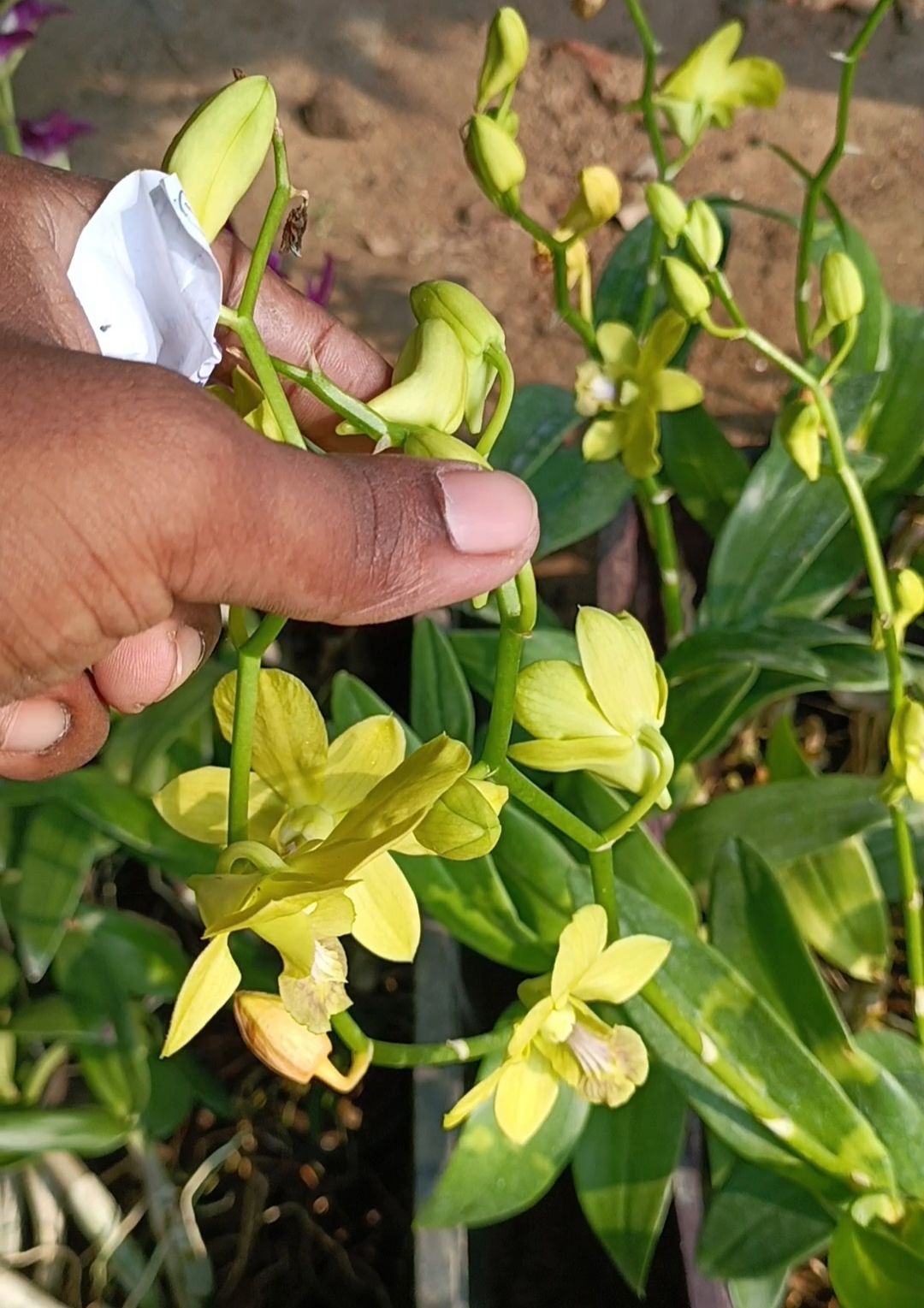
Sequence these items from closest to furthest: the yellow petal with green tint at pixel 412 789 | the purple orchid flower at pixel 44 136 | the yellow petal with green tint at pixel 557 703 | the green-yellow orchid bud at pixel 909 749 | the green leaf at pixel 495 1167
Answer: the yellow petal with green tint at pixel 412 789, the yellow petal with green tint at pixel 557 703, the green-yellow orchid bud at pixel 909 749, the green leaf at pixel 495 1167, the purple orchid flower at pixel 44 136

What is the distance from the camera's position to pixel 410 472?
415mm

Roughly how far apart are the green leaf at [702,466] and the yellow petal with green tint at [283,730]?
0.60 metres

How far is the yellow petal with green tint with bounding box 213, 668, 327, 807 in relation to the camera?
473 millimetres

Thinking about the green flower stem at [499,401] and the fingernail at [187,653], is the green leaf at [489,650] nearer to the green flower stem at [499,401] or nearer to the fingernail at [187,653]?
the fingernail at [187,653]

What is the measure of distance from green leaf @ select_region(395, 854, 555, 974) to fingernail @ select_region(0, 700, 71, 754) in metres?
0.24

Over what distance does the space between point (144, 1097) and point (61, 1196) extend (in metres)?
0.15

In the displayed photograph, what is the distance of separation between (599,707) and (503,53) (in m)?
0.40

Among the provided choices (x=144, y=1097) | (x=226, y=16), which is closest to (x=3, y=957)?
(x=144, y=1097)

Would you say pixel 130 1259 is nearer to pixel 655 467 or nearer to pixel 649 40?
pixel 655 467

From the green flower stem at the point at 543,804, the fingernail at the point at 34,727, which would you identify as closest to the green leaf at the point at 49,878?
the fingernail at the point at 34,727

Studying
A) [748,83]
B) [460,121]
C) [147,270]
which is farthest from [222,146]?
[460,121]

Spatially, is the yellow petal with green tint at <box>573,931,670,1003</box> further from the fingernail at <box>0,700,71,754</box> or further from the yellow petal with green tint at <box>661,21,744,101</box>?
the yellow petal with green tint at <box>661,21,744,101</box>

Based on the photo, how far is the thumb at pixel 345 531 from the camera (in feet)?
1.33

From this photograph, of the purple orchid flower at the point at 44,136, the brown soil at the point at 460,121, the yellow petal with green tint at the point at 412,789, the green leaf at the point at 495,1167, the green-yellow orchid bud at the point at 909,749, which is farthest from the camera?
the brown soil at the point at 460,121
